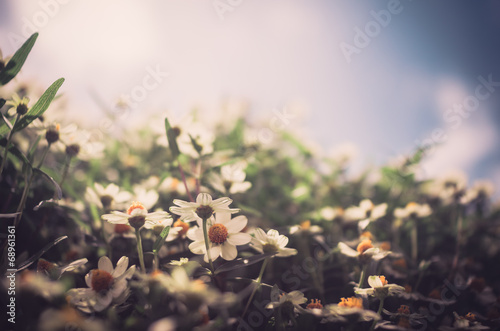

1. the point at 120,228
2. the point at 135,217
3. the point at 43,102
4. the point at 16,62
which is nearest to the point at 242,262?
the point at 135,217

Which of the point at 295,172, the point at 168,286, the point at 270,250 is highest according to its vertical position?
the point at 168,286

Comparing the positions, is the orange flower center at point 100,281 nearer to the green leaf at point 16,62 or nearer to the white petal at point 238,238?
the white petal at point 238,238

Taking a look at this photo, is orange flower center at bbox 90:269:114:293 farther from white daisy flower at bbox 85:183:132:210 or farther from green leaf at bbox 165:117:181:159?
green leaf at bbox 165:117:181:159

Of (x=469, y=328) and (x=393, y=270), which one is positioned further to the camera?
(x=393, y=270)

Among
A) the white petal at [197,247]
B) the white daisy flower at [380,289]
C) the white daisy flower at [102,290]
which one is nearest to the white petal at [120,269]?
the white daisy flower at [102,290]

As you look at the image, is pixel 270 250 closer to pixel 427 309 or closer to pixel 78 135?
pixel 427 309

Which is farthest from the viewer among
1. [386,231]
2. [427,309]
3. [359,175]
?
[359,175]

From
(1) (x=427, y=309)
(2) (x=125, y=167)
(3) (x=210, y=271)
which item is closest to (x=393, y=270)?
(1) (x=427, y=309)
